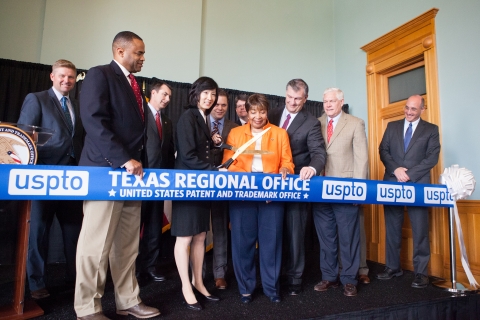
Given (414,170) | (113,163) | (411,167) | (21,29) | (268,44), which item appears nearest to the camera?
(113,163)

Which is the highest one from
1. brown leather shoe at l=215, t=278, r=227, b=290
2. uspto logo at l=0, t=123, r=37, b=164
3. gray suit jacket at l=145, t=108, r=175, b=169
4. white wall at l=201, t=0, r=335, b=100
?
white wall at l=201, t=0, r=335, b=100

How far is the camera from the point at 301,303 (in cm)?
223

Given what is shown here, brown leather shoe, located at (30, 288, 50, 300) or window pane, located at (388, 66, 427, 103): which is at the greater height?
window pane, located at (388, 66, 427, 103)

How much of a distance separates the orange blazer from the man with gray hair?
57 cm

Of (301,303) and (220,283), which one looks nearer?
(301,303)

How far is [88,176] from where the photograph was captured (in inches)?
69.6

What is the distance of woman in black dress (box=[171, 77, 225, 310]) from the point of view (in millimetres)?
2070

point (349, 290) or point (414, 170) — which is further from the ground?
point (414, 170)

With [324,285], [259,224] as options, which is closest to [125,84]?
[259,224]

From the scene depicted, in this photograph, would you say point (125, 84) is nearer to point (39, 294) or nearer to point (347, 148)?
point (39, 294)

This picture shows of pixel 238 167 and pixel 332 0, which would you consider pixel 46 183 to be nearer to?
pixel 238 167

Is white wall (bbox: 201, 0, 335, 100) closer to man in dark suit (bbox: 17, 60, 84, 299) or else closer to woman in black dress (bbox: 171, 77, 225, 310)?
man in dark suit (bbox: 17, 60, 84, 299)

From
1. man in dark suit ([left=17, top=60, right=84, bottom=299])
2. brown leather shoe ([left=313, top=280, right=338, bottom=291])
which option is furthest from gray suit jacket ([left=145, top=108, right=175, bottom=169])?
brown leather shoe ([left=313, top=280, right=338, bottom=291])

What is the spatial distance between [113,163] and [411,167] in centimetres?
262
